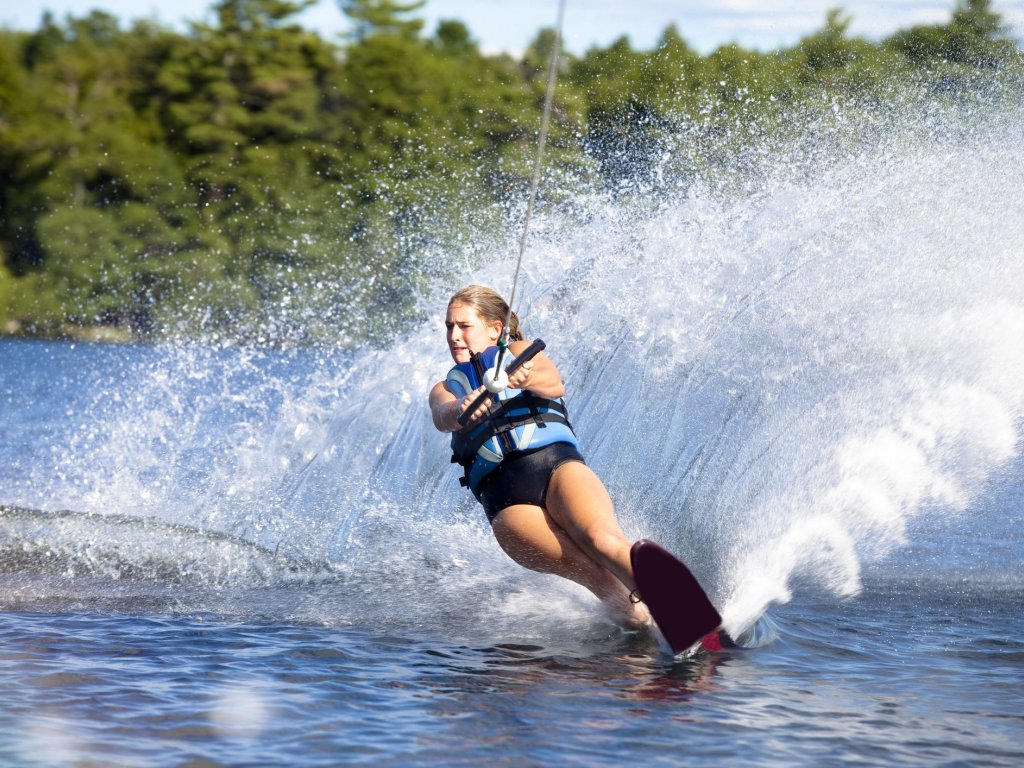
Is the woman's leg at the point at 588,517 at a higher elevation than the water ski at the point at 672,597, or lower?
higher

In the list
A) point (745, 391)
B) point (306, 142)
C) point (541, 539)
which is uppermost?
point (306, 142)

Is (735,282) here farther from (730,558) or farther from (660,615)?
(660,615)

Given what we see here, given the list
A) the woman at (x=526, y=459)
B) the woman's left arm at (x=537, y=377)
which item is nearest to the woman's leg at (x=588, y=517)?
the woman at (x=526, y=459)

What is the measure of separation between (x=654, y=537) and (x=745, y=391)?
2.71 ft

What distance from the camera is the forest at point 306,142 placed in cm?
2327

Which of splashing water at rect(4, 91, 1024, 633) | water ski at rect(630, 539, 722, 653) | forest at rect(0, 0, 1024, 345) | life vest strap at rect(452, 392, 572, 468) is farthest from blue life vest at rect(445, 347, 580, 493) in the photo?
forest at rect(0, 0, 1024, 345)

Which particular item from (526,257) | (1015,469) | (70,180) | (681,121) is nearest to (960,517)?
(1015,469)

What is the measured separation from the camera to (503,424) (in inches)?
193

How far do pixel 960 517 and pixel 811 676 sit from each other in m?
3.78

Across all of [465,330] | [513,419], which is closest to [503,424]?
[513,419]

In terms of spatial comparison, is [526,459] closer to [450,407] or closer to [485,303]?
[450,407]

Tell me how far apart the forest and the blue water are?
34.3 feet

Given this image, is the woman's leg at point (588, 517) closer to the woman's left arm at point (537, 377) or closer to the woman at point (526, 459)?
the woman at point (526, 459)

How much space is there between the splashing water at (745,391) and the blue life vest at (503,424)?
922 millimetres
